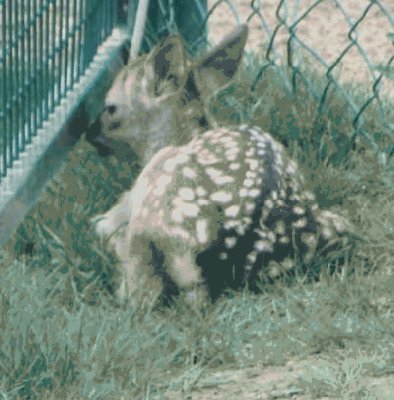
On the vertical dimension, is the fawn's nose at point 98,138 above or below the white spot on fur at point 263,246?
above

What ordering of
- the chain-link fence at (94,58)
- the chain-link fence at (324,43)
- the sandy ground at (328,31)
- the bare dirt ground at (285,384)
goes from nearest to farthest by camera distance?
the bare dirt ground at (285,384), the chain-link fence at (94,58), the chain-link fence at (324,43), the sandy ground at (328,31)

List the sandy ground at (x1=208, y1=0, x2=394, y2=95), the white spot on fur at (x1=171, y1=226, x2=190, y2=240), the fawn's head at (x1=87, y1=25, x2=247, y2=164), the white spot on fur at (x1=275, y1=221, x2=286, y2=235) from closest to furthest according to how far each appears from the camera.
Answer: the white spot on fur at (x1=171, y1=226, x2=190, y2=240), the white spot on fur at (x1=275, y1=221, x2=286, y2=235), the fawn's head at (x1=87, y1=25, x2=247, y2=164), the sandy ground at (x1=208, y1=0, x2=394, y2=95)

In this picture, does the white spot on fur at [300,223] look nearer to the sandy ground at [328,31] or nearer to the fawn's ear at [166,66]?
the fawn's ear at [166,66]

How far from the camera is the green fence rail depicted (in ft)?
13.1

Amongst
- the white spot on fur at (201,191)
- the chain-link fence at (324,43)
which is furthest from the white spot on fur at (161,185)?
the chain-link fence at (324,43)

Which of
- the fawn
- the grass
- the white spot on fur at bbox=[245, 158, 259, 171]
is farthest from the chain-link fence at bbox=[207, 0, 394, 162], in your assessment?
the white spot on fur at bbox=[245, 158, 259, 171]

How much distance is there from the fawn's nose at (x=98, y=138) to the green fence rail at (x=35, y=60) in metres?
0.16

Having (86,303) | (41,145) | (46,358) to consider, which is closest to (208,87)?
(41,145)

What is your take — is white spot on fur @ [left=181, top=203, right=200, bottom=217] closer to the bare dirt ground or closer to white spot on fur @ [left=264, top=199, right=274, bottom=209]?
white spot on fur @ [left=264, top=199, right=274, bottom=209]

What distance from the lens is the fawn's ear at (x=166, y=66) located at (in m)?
4.36

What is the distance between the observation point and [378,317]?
3686mm

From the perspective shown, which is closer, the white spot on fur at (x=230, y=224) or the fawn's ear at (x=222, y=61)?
the white spot on fur at (x=230, y=224)

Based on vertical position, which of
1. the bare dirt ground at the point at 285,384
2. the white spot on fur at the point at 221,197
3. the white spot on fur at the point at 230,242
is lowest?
the bare dirt ground at the point at 285,384

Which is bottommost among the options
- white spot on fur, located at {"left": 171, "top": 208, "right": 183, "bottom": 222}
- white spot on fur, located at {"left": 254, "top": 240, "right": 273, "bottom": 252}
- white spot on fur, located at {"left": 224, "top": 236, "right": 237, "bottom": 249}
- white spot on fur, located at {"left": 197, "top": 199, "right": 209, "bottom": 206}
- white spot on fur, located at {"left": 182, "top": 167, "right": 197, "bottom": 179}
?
white spot on fur, located at {"left": 254, "top": 240, "right": 273, "bottom": 252}
